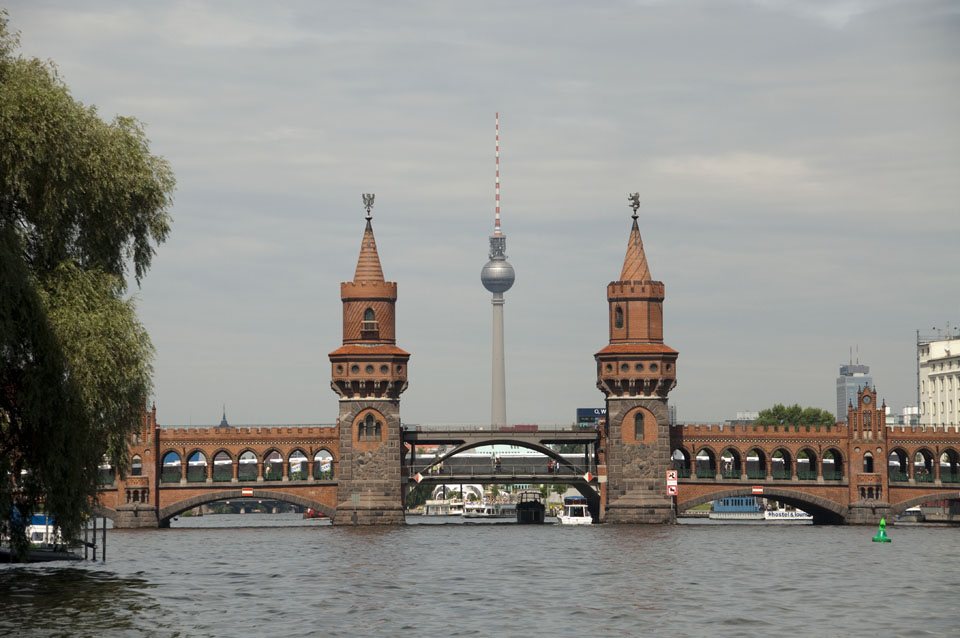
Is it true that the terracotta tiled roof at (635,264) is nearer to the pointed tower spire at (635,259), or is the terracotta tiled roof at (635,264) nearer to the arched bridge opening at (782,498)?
the pointed tower spire at (635,259)

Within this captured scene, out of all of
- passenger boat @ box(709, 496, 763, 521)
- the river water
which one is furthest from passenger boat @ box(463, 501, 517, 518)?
the river water

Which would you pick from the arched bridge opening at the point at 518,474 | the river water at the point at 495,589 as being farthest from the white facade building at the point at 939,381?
the river water at the point at 495,589

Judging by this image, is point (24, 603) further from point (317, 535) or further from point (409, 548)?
point (317, 535)

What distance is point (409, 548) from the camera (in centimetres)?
8088

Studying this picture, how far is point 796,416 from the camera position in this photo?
16762 cm

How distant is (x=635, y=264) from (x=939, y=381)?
85015mm

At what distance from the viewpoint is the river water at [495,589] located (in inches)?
1634

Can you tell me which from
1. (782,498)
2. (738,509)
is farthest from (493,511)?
(782,498)

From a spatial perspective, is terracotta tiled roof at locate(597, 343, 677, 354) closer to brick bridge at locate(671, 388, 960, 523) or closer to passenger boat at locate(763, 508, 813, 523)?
brick bridge at locate(671, 388, 960, 523)

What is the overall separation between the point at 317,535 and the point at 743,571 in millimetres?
42707

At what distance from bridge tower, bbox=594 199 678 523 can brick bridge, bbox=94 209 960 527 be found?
3.7 inches

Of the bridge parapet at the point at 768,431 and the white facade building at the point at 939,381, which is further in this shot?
the white facade building at the point at 939,381

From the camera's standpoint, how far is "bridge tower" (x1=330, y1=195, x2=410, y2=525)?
111688mm

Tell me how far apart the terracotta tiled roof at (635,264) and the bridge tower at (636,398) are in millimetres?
79
